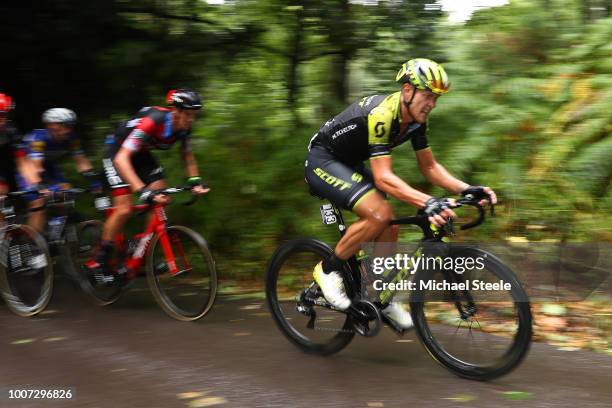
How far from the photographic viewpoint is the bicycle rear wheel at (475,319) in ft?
13.5

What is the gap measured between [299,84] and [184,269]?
325 cm

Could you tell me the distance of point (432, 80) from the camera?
4.30 meters

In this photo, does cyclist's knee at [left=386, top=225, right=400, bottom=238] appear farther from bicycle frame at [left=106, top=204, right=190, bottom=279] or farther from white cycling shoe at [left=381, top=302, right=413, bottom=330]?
bicycle frame at [left=106, top=204, right=190, bottom=279]

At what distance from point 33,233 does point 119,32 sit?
101 inches

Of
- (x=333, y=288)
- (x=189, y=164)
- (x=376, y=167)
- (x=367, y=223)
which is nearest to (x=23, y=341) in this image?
(x=189, y=164)

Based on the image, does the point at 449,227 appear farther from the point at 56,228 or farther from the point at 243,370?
the point at 56,228

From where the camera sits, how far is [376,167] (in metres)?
4.47

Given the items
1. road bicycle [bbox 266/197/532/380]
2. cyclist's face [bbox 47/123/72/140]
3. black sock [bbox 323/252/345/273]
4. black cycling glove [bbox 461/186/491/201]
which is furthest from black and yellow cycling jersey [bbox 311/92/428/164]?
cyclist's face [bbox 47/123/72/140]

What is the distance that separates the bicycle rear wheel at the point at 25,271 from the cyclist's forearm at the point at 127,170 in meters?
1.31

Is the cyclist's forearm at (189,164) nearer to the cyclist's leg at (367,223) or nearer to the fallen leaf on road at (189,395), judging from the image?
the cyclist's leg at (367,223)

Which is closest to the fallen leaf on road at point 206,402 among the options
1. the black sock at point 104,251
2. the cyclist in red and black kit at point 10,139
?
the black sock at point 104,251

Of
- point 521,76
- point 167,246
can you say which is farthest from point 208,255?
point 521,76

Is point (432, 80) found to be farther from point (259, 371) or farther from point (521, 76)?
point (521, 76)

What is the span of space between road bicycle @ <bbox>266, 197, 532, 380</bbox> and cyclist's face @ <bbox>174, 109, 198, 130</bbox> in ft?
5.60
